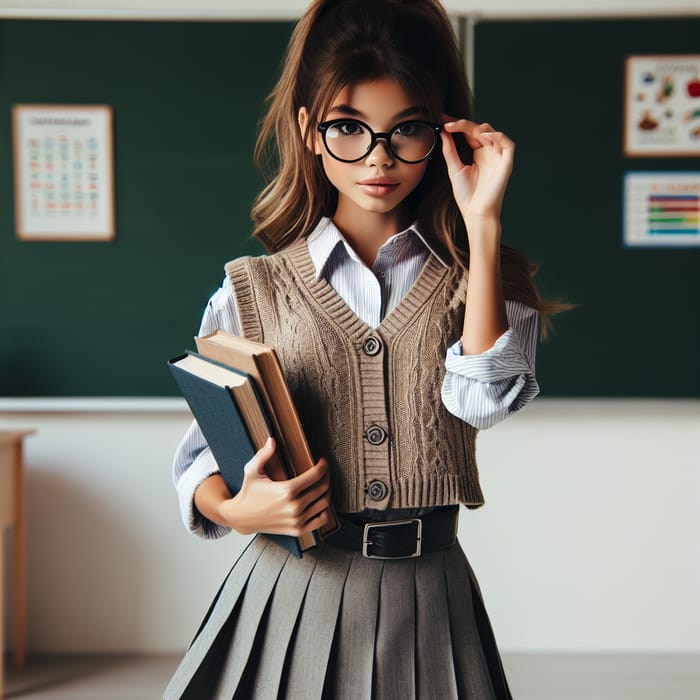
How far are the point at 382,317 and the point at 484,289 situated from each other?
152 millimetres

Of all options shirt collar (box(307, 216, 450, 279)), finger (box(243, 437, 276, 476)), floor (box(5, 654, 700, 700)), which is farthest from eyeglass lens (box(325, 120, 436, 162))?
floor (box(5, 654, 700, 700))

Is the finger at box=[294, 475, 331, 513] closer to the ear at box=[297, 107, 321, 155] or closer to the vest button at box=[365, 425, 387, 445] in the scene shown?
the vest button at box=[365, 425, 387, 445]

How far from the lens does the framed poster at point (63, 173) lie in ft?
9.02

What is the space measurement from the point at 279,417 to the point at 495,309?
0.25 metres

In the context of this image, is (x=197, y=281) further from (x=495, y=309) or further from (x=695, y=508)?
(x=495, y=309)

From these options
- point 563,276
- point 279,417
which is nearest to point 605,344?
point 563,276

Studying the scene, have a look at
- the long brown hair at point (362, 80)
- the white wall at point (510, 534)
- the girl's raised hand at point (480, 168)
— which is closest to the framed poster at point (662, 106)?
the white wall at point (510, 534)

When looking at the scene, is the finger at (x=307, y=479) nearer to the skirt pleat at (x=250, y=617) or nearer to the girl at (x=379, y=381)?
the girl at (x=379, y=381)

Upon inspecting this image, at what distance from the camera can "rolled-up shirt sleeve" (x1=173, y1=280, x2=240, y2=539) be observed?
39.6 inches

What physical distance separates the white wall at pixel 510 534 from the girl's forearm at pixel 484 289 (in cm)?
201

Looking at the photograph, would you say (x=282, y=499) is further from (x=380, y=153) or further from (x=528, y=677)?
(x=528, y=677)

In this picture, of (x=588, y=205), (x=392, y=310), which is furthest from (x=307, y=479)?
(x=588, y=205)

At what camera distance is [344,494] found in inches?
36.3

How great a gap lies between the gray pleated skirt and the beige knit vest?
0.28ft
